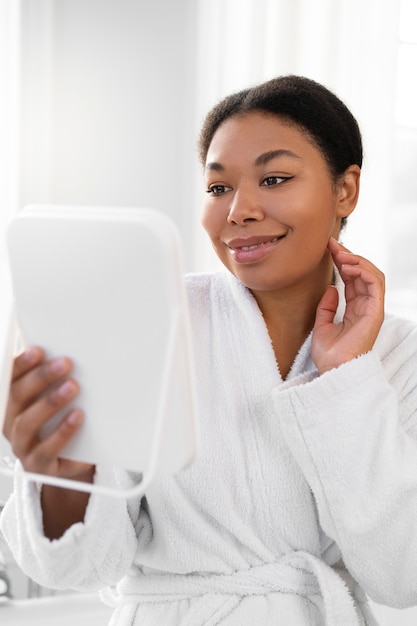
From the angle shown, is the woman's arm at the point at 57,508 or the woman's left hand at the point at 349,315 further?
the woman's left hand at the point at 349,315

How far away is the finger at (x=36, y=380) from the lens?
0.78 metres

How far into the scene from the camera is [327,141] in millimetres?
1174

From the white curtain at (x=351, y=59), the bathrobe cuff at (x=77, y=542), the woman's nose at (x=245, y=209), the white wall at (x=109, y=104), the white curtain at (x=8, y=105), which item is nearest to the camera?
the bathrobe cuff at (x=77, y=542)

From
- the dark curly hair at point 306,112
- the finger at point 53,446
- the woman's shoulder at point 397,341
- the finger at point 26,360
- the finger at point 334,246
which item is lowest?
the woman's shoulder at point 397,341

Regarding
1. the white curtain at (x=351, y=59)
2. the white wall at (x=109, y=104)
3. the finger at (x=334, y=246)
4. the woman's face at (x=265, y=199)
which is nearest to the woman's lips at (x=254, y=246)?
the woman's face at (x=265, y=199)

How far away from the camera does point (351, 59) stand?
175cm

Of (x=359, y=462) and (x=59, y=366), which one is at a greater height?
(x=59, y=366)

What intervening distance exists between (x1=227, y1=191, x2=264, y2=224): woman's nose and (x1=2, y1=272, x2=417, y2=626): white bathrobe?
157 mm

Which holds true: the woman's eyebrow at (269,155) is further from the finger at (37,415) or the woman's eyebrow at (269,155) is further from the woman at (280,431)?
the finger at (37,415)

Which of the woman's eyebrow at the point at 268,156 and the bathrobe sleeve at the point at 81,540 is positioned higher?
the woman's eyebrow at the point at 268,156

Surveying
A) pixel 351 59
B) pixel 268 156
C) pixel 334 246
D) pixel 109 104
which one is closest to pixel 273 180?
pixel 268 156

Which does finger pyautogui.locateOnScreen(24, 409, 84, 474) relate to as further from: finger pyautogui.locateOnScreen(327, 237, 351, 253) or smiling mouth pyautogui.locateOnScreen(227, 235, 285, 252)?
finger pyautogui.locateOnScreen(327, 237, 351, 253)

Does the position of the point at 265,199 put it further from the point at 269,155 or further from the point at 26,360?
the point at 26,360

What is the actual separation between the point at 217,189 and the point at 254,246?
0.10 meters
